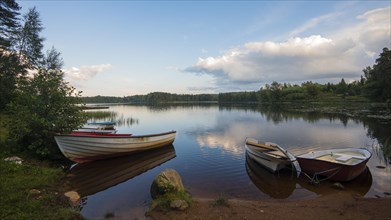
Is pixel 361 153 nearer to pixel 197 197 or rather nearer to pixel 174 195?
pixel 197 197

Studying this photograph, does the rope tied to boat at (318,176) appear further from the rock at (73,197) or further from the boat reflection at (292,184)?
the rock at (73,197)

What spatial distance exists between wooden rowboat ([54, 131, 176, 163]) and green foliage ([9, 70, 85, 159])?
804mm

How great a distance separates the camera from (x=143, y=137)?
1755cm

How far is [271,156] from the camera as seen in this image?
1299 centimetres

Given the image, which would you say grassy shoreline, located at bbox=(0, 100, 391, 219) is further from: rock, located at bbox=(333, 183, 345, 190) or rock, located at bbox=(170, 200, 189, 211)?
rock, located at bbox=(333, 183, 345, 190)

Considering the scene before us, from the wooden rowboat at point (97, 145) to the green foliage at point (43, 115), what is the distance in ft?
2.64

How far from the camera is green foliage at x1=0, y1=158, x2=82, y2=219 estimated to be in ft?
22.2

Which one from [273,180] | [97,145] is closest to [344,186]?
[273,180]

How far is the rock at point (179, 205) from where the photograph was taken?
7.84 meters

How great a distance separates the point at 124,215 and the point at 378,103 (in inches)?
3255

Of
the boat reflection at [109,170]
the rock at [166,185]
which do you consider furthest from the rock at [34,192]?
the rock at [166,185]

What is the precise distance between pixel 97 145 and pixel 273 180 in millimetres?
10187

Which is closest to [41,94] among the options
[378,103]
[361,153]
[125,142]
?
[125,142]

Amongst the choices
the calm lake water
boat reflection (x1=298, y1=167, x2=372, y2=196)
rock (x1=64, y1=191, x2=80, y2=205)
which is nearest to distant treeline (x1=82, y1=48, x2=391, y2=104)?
the calm lake water
